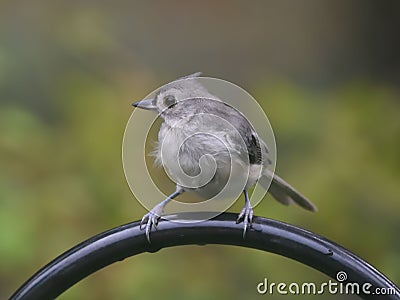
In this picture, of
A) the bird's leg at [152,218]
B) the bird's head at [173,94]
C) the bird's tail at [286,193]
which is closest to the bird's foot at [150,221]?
the bird's leg at [152,218]

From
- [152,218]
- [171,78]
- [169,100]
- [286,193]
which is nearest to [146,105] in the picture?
[169,100]

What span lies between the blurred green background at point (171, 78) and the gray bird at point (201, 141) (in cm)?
55

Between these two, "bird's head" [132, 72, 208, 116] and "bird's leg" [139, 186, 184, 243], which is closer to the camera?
"bird's leg" [139, 186, 184, 243]

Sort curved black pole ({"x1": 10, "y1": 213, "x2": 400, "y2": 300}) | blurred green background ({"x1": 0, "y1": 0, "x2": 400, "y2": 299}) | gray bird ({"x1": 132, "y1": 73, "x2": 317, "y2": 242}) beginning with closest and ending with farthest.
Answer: curved black pole ({"x1": 10, "y1": 213, "x2": 400, "y2": 300}), gray bird ({"x1": 132, "y1": 73, "x2": 317, "y2": 242}), blurred green background ({"x1": 0, "y1": 0, "x2": 400, "y2": 299})

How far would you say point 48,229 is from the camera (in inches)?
89.4

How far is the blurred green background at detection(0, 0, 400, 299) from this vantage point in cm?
229

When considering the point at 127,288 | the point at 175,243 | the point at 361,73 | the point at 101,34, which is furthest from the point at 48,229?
the point at 361,73

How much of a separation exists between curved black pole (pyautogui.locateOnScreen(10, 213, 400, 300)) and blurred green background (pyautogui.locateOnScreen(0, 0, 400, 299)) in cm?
85

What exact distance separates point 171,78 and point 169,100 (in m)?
1.27

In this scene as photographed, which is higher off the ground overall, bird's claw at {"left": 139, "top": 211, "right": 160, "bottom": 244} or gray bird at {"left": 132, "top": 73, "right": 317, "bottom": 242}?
gray bird at {"left": 132, "top": 73, "right": 317, "bottom": 242}

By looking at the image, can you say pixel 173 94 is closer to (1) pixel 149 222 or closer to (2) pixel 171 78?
(1) pixel 149 222

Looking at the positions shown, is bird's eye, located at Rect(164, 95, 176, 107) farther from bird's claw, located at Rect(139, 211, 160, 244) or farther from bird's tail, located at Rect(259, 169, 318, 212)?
bird's tail, located at Rect(259, 169, 318, 212)

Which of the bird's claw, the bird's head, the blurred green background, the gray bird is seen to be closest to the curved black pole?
the bird's claw

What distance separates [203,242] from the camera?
3.99ft
